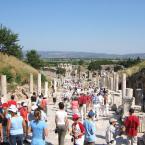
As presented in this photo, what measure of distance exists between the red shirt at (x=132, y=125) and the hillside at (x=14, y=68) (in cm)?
4035

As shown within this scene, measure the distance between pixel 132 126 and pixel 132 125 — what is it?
0.10 ft

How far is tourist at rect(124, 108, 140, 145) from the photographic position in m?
12.0

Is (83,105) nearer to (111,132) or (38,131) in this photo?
(111,132)

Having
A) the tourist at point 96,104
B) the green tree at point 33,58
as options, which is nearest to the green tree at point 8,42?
the green tree at point 33,58

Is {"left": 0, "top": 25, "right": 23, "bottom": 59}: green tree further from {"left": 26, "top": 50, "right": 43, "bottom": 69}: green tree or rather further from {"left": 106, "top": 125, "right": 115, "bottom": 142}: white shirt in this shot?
{"left": 106, "top": 125, "right": 115, "bottom": 142}: white shirt

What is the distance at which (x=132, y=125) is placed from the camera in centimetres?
1207

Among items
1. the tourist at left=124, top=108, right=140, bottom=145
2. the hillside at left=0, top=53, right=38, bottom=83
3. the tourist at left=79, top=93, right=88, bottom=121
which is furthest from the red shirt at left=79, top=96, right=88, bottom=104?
the hillside at left=0, top=53, right=38, bottom=83

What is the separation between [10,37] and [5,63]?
802 cm

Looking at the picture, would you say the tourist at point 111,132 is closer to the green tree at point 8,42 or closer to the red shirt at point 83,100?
the red shirt at point 83,100

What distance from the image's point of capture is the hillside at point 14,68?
5434 centimetres

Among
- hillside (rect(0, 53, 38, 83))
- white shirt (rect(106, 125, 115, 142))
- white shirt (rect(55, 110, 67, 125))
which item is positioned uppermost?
white shirt (rect(55, 110, 67, 125))

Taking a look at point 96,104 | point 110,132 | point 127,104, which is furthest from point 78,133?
point 96,104

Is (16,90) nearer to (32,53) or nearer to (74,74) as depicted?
(32,53)

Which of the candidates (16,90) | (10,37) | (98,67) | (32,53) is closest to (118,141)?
(16,90)
